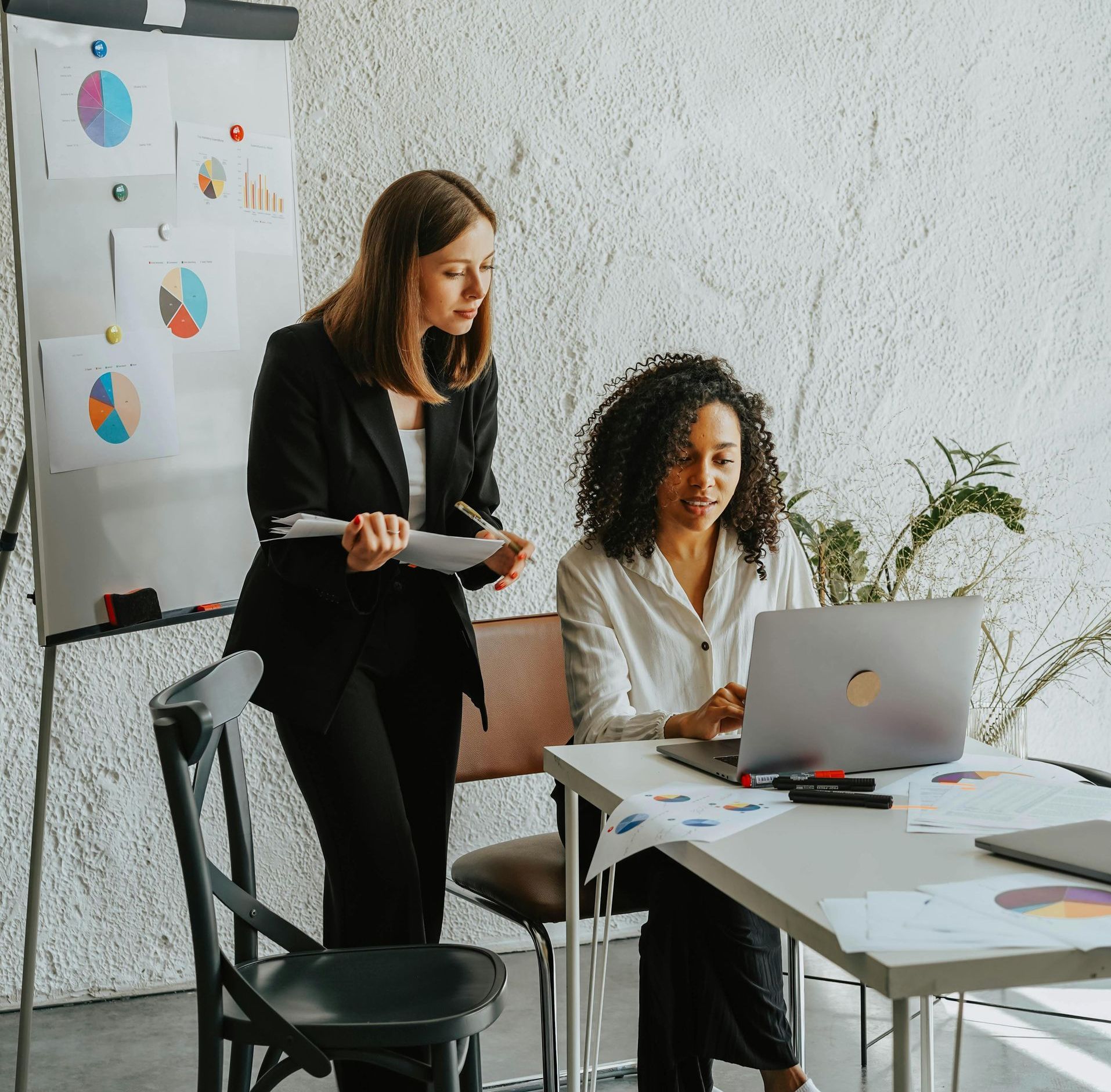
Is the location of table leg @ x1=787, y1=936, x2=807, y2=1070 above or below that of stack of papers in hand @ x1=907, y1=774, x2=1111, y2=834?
below

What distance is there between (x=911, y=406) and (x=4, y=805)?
92.3 inches

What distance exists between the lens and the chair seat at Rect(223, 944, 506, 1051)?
4.06 ft

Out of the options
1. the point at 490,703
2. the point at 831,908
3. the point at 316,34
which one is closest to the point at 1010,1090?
the point at 490,703

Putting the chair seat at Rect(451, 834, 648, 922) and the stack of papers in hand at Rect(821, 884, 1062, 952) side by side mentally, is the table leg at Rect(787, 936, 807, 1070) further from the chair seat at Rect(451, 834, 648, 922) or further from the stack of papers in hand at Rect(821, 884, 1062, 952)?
the stack of papers in hand at Rect(821, 884, 1062, 952)

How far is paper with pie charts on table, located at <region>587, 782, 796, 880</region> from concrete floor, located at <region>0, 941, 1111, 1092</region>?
109cm

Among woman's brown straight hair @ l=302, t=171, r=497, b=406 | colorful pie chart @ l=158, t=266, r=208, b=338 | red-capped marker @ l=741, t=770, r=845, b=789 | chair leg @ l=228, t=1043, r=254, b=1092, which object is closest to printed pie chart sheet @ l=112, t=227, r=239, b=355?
colorful pie chart @ l=158, t=266, r=208, b=338

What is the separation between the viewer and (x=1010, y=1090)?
2.09 m

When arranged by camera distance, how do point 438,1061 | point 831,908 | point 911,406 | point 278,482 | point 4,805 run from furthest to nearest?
point 911,406
point 4,805
point 278,482
point 438,1061
point 831,908

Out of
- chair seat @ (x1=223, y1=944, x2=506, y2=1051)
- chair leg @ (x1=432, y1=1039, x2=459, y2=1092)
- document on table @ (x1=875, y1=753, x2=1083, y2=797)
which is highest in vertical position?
document on table @ (x1=875, y1=753, x2=1083, y2=797)

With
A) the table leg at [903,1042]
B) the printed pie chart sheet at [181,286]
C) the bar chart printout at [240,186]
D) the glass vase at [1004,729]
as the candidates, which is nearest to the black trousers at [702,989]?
the table leg at [903,1042]

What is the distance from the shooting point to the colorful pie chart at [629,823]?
3.95 feet

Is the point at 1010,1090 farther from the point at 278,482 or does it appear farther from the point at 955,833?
the point at 278,482

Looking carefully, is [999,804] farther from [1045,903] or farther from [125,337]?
[125,337]

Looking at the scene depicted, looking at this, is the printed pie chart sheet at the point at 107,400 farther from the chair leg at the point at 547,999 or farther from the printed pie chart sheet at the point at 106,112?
the chair leg at the point at 547,999
